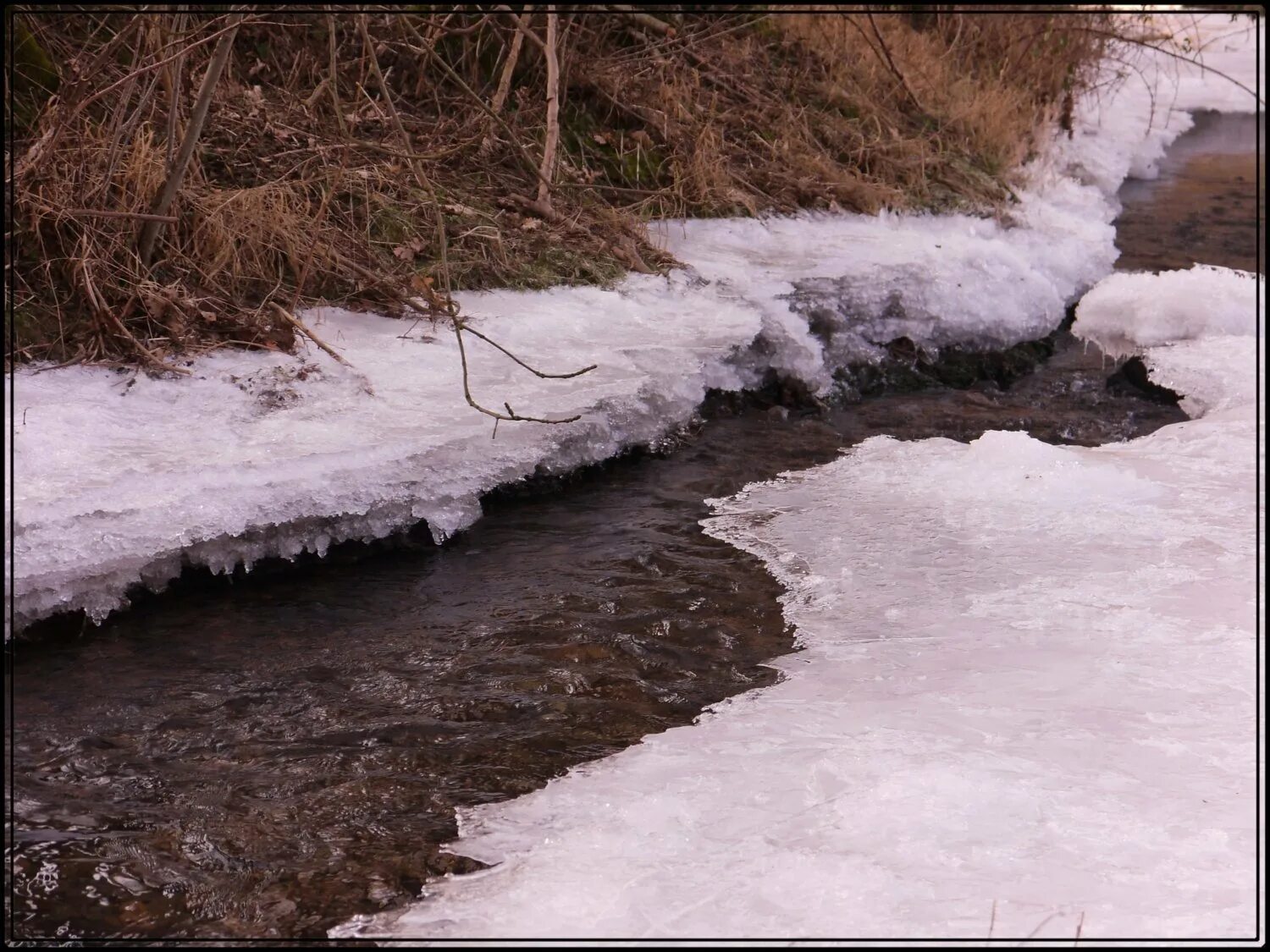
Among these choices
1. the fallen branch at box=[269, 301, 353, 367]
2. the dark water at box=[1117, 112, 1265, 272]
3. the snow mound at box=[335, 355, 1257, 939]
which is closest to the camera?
the snow mound at box=[335, 355, 1257, 939]

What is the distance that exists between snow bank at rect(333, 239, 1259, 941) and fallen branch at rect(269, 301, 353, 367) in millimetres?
1599

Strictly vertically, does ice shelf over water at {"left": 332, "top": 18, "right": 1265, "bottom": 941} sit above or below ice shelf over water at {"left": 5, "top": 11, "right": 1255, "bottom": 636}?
below

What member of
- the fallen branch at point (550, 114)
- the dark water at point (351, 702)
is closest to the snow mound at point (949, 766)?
the dark water at point (351, 702)

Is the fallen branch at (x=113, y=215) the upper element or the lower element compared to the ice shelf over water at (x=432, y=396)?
upper

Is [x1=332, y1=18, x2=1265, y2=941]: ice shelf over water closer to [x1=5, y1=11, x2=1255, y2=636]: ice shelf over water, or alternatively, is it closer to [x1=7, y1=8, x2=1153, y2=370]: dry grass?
[x1=5, y1=11, x2=1255, y2=636]: ice shelf over water

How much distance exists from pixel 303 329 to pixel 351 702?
196 cm

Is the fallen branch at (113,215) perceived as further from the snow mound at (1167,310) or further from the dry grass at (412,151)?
the snow mound at (1167,310)

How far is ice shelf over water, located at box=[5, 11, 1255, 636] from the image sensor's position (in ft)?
12.1

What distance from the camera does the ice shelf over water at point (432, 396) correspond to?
368 cm

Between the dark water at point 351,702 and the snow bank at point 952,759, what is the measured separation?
156mm

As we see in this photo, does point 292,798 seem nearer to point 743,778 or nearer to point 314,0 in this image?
point 743,778

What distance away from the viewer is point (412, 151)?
6.23 m

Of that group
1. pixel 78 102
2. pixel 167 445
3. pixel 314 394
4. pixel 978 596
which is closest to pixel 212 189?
pixel 78 102

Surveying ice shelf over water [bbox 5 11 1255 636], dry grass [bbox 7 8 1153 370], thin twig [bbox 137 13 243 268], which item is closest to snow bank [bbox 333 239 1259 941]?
ice shelf over water [bbox 5 11 1255 636]
